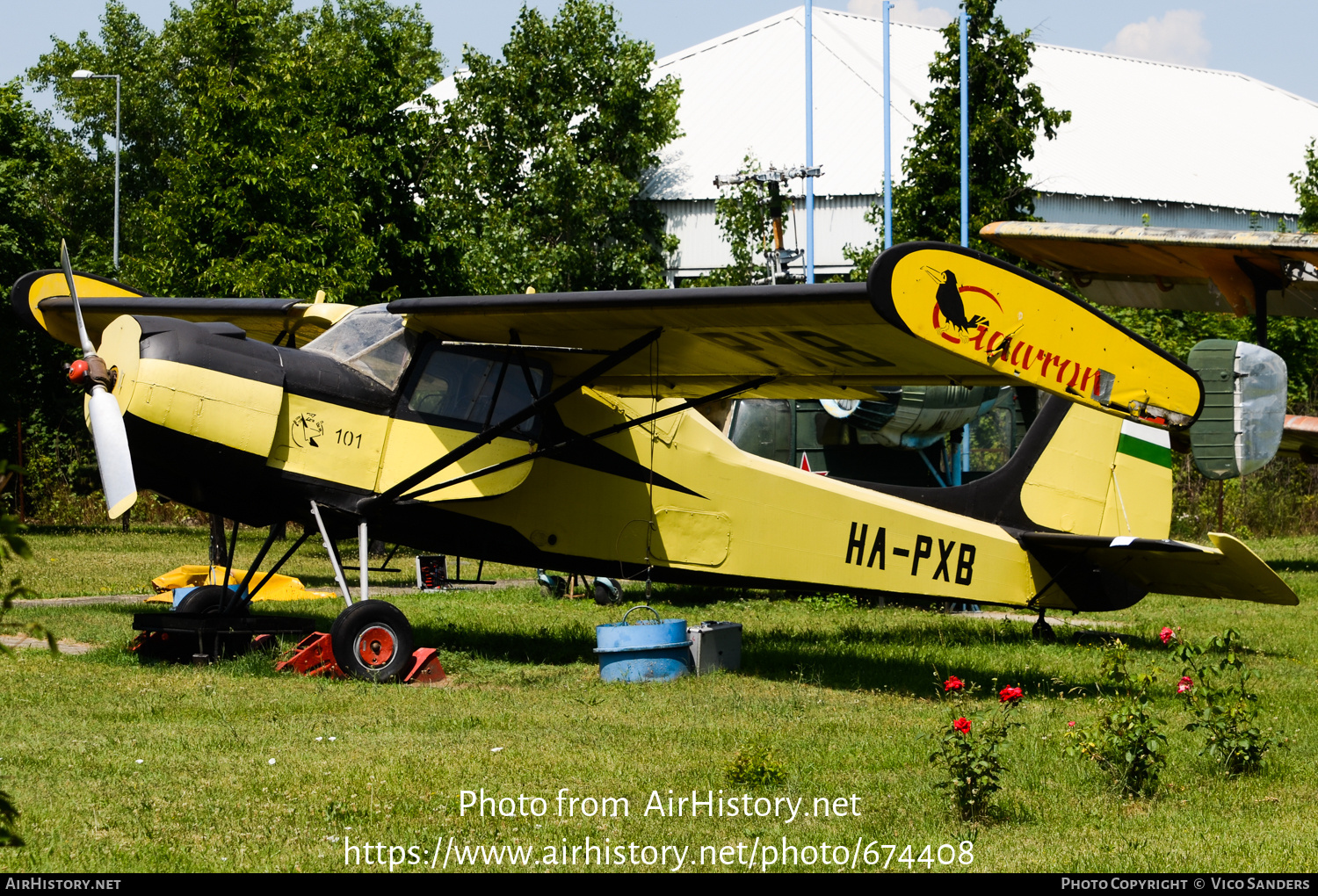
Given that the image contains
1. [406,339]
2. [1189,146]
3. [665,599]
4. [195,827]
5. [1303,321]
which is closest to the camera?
[195,827]

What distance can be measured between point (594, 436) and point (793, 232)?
27.7m

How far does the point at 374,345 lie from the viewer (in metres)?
9.88

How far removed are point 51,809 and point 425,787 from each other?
5.32 ft

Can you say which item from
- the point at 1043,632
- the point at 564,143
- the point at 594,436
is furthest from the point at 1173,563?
the point at 564,143

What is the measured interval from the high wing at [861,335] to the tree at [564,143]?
22513mm

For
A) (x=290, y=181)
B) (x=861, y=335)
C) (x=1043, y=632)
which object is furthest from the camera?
(x=290, y=181)

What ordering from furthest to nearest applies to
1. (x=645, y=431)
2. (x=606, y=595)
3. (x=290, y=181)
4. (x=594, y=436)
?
(x=290, y=181) → (x=606, y=595) → (x=645, y=431) → (x=594, y=436)

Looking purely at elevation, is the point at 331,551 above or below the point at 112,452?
below

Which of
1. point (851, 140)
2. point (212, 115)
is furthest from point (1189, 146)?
point (212, 115)

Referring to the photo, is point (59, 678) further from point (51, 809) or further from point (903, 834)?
point (903, 834)

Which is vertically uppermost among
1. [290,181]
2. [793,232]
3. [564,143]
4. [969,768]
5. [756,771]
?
[564,143]

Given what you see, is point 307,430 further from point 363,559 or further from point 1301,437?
point 1301,437

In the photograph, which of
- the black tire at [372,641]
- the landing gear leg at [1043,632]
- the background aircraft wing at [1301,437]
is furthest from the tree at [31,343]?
the background aircraft wing at [1301,437]

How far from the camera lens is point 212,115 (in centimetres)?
2247
